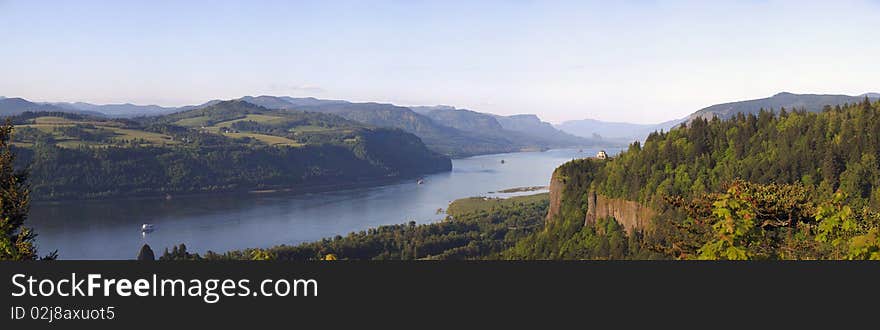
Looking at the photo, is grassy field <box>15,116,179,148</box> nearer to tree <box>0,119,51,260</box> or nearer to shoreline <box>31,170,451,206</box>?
shoreline <box>31,170,451,206</box>

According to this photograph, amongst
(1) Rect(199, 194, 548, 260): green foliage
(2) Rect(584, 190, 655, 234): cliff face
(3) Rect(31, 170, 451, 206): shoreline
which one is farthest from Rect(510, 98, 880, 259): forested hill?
(3) Rect(31, 170, 451, 206): shoreline

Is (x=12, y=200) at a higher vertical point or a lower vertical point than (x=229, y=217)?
higher

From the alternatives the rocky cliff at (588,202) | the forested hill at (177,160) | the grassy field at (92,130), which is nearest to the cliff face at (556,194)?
the rocky cliff at (588,202)

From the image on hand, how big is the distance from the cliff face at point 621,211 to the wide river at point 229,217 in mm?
30215

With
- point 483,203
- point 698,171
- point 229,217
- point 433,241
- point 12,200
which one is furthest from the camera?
point 483,203

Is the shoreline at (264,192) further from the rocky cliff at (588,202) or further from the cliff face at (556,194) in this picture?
the rocky cliff at (588,202)

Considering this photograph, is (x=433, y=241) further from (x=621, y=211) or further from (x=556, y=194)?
(x=621, y=211)

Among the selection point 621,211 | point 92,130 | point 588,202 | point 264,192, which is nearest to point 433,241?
point 588,202

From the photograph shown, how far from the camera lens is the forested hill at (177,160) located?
106750 millimetres

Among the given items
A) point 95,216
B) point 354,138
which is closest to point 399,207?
point 95,216

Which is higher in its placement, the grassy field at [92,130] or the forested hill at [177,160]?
the grassy field at [92,130]

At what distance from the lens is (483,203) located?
88.8 m

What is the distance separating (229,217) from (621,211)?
53.5m

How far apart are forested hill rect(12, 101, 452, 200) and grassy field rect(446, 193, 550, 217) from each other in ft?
126
